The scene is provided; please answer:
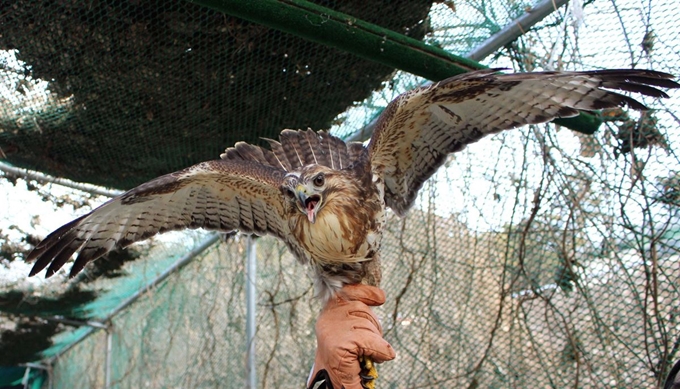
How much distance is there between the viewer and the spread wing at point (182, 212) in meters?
2.70

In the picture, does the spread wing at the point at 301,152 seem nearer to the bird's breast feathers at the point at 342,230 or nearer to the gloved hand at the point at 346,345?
the bird's breast feathers at the point at 342,230

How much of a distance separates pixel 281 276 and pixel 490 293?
1.59 meters

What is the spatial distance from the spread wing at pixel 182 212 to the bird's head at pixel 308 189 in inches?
8.1

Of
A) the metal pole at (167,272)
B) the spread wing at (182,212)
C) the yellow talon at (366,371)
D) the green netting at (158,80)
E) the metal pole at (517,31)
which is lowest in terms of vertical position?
the yellow talon at (366,371)

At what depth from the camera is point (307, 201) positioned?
2.51 m

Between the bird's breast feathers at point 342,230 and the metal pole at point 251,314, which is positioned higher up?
the metal pole at point 251,314

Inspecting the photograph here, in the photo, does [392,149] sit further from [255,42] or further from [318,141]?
[255,42]

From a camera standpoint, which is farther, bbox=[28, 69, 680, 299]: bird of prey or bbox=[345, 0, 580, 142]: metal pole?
bbox=[345, 0, 580, 142]: metal pole

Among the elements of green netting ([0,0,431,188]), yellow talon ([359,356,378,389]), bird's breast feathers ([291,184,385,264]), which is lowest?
yellow talon ([359,356,378,389])

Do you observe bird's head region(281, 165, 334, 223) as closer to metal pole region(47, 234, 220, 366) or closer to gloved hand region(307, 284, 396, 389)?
gloved hand region(307, 284, 396, 389)

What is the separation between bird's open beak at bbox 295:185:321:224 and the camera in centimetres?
249

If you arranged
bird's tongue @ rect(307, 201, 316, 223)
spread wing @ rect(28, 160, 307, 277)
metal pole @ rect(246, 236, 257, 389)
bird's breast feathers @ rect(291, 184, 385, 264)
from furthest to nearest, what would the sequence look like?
1. metal pole @ rect(246, 236, 257, 389)
2. spread wing @ rect(28, 160, 307, 277)
3. bird's breast feathers @ rect(291, 184, 385, 264)
4. bird's tongue @ rect(307, 201, 316, 223)

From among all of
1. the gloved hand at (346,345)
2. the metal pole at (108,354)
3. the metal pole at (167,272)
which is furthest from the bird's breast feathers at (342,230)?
the metal pole at (108,354)

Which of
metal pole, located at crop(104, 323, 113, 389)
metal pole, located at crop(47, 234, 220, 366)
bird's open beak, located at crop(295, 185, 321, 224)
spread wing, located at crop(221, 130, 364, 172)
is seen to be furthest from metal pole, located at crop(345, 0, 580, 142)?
metal pole, located at crop(104, 323, 113, 389)
